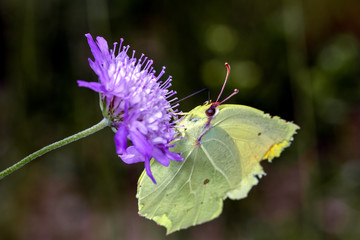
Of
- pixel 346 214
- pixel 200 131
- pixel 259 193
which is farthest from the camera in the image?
pixel 259 193

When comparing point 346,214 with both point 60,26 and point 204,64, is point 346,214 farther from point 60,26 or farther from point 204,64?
point 60,26

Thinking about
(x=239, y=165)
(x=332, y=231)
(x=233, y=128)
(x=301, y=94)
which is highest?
(x=233, y=128)

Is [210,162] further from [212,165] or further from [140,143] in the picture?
[140,143]

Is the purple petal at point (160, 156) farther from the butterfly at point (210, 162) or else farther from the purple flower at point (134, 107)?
the butterfly at point (210, 162)

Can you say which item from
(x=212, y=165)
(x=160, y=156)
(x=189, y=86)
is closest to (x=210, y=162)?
(x=212, y=165)

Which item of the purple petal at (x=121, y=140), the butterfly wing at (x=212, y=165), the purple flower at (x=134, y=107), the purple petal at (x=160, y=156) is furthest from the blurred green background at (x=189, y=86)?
the purple petal at (x=121, y=140)

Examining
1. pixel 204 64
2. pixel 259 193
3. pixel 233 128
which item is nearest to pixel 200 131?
pixel 233 128
